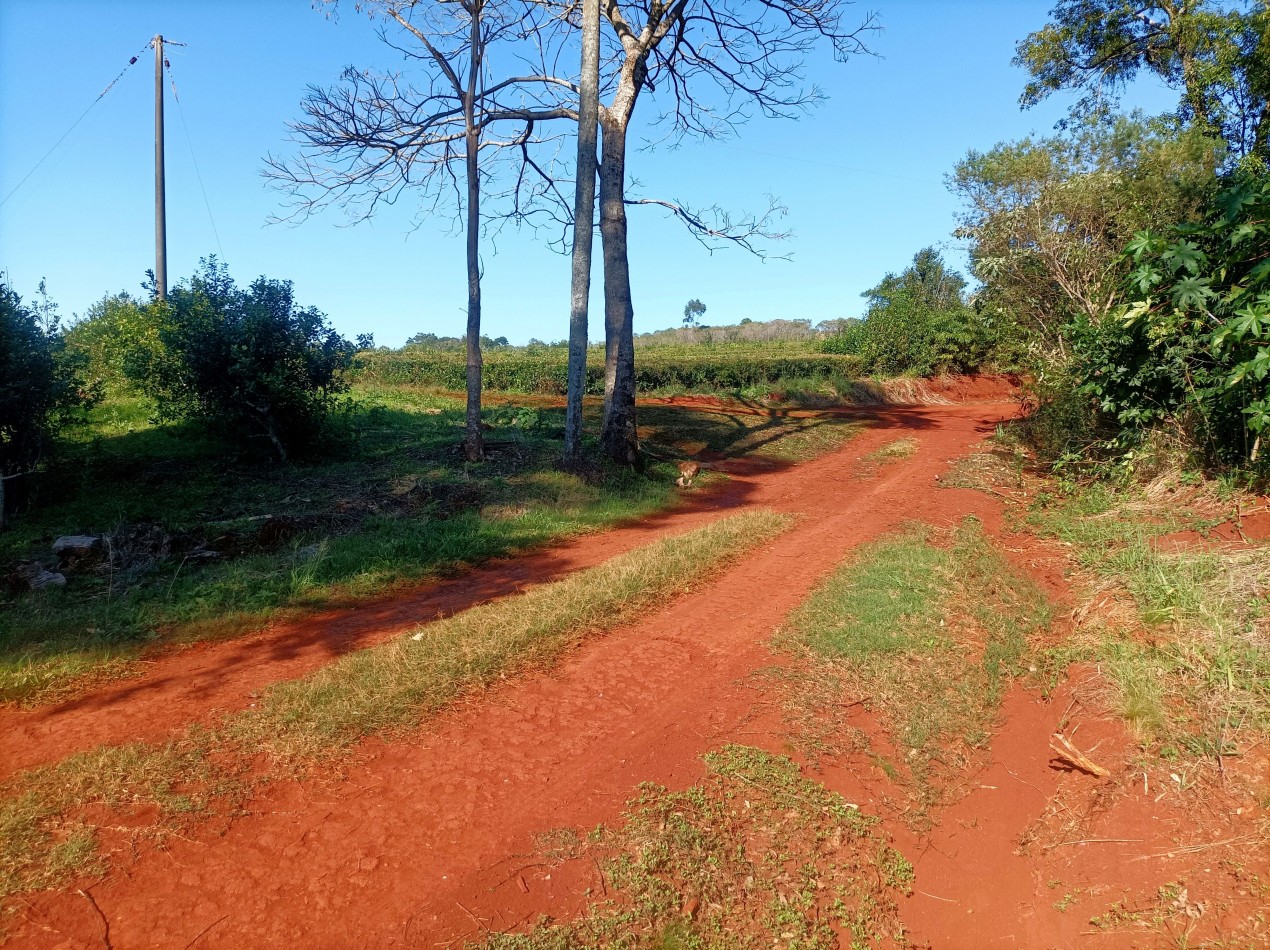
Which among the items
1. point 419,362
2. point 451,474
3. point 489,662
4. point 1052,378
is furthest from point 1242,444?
point 419,362

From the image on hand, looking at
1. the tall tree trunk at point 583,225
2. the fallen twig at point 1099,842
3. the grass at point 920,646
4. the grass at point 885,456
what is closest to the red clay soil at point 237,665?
the grass at point 920,646

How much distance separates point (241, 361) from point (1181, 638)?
11.3 meters

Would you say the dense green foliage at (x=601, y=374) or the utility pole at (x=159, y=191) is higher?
the utility pole at (x=159, y=191)

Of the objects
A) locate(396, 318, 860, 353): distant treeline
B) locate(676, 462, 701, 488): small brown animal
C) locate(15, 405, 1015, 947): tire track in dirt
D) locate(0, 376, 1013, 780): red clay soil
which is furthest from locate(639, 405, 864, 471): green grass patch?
locate(396, 318, 860, 353): distant treeline

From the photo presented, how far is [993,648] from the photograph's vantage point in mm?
5629

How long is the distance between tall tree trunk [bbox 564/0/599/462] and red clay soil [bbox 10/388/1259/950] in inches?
262

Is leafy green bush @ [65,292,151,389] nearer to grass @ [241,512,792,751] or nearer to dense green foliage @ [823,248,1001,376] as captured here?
grass @ [241,512,792,751]

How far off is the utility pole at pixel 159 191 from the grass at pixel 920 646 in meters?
15.7

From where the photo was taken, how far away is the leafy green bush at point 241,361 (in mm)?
11539

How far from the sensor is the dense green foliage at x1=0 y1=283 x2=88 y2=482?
940cm

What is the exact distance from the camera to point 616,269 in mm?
13508

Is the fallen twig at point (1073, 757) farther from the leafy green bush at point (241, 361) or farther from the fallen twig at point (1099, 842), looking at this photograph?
the leafy green bush at point (241, 361)

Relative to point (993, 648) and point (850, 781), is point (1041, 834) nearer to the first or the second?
point (850, 781)

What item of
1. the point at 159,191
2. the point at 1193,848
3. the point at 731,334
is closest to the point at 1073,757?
the point at 1193,848
